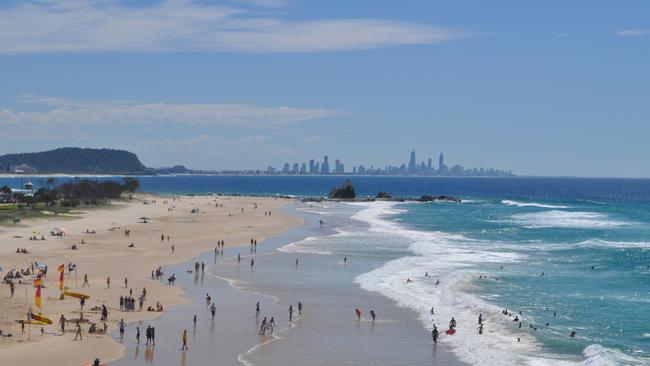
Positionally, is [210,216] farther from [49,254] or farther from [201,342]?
[201,342]

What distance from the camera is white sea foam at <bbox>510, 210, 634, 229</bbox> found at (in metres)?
89.2

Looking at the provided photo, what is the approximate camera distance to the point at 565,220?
97.9m

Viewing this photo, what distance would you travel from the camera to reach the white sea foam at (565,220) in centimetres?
8919

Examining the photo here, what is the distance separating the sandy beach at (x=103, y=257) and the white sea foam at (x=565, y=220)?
28.7 metres

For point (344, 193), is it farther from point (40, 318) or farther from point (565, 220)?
point (40, 318)

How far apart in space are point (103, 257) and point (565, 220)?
210ft

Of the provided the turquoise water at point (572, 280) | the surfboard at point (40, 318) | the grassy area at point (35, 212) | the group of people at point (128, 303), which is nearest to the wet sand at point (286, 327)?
the group of people at point (128, 303)

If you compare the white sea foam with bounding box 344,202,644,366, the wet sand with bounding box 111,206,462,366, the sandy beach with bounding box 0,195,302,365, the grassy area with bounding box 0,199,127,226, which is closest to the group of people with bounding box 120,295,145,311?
the sandy beach with bounding box 0,195,302,365

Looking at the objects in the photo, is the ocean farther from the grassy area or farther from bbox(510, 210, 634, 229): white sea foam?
the grassy area

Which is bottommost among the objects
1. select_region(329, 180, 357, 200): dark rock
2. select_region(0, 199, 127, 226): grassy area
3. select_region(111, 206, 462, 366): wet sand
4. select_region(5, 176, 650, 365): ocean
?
select_region(111, 206, 462, 366): wet sand

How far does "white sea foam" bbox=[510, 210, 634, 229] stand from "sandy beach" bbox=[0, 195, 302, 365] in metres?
28.7

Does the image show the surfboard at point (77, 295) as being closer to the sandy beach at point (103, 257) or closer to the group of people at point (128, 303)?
the sandy beach at point (103, 257)

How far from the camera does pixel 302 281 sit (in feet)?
148

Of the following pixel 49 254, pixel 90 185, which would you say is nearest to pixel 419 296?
pixel 49 254
